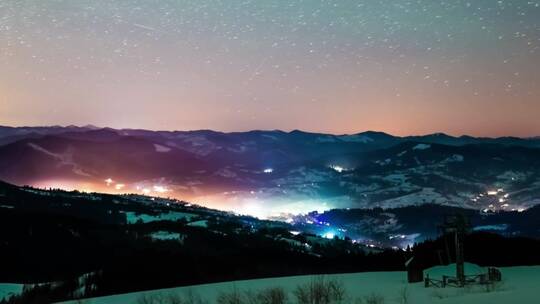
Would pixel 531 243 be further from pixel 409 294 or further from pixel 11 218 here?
pixel 11 218

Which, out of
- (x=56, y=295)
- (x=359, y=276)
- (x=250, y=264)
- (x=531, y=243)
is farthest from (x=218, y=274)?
(x=531, y=243)

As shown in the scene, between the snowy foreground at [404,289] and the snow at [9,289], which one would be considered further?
the snow at [9,289]

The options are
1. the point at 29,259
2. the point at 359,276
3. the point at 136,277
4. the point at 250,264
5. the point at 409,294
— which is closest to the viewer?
the point at 409,294

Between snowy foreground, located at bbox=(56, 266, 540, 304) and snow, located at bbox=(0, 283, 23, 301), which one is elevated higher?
snowy foreground, located at bbox=(56, 266, 540, 304)

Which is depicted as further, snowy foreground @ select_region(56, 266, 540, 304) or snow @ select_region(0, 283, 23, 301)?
snow @ select_region(0, 283, 23, 301)

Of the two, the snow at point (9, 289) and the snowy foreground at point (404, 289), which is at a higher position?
the snowy foreground at point (404, 289)

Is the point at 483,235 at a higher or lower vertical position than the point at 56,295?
higher

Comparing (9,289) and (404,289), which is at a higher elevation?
(404,289)

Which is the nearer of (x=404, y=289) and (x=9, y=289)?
(x=404, y=289)
